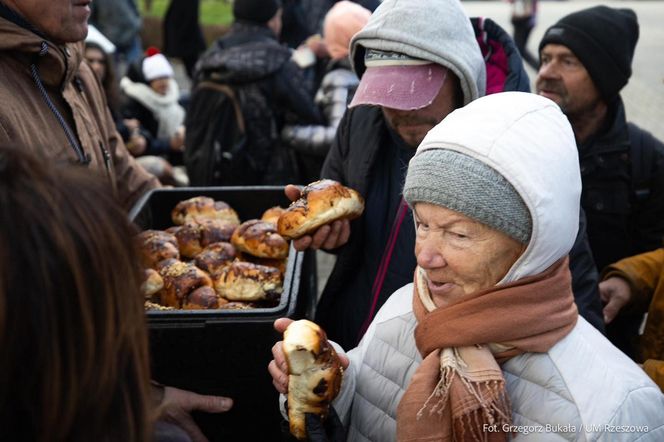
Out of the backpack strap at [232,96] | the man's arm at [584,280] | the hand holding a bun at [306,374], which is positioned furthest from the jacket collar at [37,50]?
the backpack strap at [232,96]

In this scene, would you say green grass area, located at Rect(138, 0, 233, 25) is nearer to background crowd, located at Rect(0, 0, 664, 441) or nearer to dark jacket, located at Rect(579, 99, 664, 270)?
background crowd, located at Rect(0, 0, 664, 441)

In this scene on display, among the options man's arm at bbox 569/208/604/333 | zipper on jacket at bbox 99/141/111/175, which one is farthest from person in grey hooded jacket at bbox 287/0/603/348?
zipper on jacket at bbox 99/141/111/175

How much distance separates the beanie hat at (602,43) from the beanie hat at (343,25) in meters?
2.08

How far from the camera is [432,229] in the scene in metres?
1.69

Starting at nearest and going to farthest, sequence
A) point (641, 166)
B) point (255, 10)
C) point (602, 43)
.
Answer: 1. point (641, 166)
2. point (602, 43)
3. point (255, 10)

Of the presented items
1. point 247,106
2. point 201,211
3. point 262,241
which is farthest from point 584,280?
point 247,106

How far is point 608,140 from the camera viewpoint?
116 inches

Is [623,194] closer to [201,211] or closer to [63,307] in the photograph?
[201,211]

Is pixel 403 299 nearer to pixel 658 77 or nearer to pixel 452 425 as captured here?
pixel 452 425

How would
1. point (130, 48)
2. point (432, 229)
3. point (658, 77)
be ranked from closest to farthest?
point (432, 229) < point (130, 48) < point (658, 77)

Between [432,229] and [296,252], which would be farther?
[296,252]

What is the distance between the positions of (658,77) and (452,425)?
12831mm

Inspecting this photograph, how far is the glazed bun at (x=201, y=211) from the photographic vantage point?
2.93 meters

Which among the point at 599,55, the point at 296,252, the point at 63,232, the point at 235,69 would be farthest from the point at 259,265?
the point at 235,69
